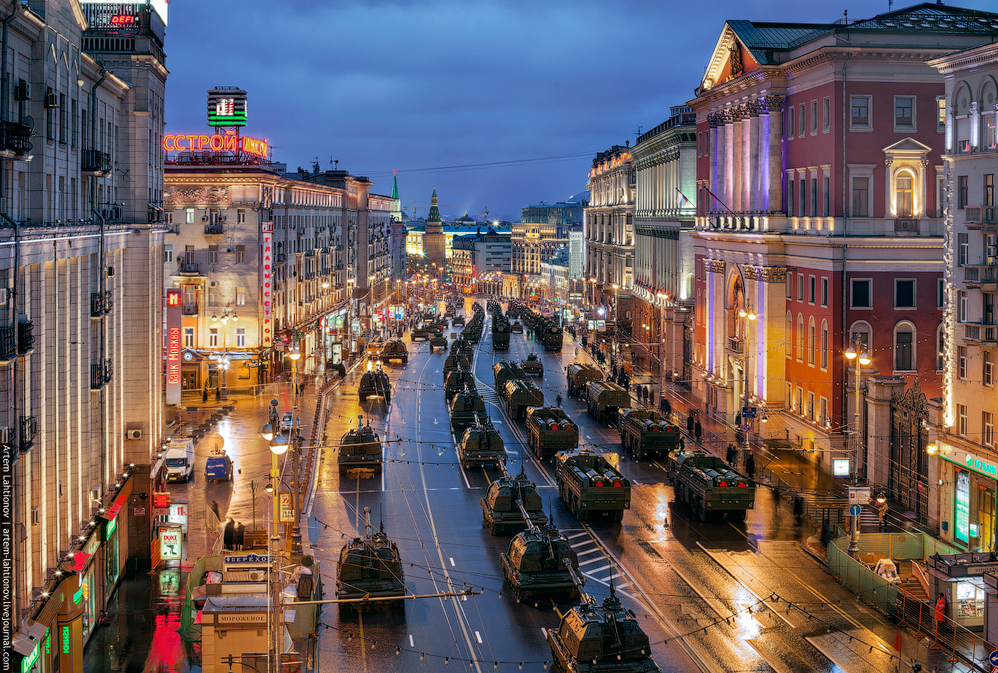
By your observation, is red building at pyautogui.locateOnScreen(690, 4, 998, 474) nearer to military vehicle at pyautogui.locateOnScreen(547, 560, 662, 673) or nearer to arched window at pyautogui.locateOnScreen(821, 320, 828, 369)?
arched window at pyautogui.locateOnScreen(821, 320, 828, 369)

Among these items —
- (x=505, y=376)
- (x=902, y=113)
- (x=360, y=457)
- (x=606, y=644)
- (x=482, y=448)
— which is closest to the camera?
(x=606, y=644)

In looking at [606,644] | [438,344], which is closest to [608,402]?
[606,644]

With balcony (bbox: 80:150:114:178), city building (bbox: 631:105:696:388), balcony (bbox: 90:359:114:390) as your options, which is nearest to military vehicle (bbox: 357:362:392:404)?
city building (bbox: 631:105:696:388)

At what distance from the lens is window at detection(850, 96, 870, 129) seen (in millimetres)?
61812

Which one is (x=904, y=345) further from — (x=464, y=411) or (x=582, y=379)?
(x=582, y=379)

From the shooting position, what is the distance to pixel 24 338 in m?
26.3

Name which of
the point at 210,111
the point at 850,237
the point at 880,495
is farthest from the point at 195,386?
the point at 880,495

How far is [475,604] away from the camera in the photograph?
3906cm

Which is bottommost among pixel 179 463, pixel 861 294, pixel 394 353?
pixel 179 463

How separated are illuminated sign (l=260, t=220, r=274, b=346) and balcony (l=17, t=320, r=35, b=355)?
6616cm

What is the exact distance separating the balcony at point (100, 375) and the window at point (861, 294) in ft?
127

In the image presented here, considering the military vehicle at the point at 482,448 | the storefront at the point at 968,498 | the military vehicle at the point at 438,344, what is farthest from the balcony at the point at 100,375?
the military vehicle at the point at 438,344

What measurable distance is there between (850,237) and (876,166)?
4.25 metres

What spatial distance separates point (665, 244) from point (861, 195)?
166 ft
